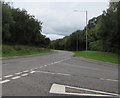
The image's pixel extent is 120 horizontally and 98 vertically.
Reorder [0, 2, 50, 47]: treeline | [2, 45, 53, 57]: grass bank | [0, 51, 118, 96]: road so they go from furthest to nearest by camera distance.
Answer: [0, 2, 50, 47]: treeline → [2, 45, 53, 57]: grass bank → [0, 51, 118, 96]: road

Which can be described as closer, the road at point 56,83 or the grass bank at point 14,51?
the road at point 56,83

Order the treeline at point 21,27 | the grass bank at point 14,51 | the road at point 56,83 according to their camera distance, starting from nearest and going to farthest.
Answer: the road at point 56,83 < the grass bank at point 14,51 < the treeline at point 21,27

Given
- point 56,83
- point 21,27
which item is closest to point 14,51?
point 21,27

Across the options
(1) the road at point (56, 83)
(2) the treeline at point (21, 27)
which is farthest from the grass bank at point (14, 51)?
(1) the road at point (56, 83)

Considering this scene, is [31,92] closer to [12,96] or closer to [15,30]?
[12,96]

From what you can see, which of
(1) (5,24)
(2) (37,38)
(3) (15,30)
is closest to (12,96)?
(1) (5,24)

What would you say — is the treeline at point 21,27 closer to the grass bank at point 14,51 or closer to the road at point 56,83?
the grass bank at point 14,51

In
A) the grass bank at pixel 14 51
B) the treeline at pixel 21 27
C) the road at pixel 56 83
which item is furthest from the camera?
the treeline at pixel 21 27

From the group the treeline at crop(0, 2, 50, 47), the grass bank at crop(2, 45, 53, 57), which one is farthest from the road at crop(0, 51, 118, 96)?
the treeline at crop(0, 2, 50, 47)

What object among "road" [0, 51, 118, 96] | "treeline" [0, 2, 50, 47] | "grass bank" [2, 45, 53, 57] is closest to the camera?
"road" [0, 51, 118, 96]

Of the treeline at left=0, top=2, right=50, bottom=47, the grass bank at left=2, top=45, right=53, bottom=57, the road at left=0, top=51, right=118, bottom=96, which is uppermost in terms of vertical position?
the treeline at left=0, top=2, right=50, bottom=47

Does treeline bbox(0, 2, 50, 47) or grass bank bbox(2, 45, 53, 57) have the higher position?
treeline bbox(0, 2, 50, 47)

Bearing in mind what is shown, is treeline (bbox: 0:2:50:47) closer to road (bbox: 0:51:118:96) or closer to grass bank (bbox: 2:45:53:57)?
grass bank (bbox: 2:45:53:57)

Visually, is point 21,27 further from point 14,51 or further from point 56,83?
point 56,83
